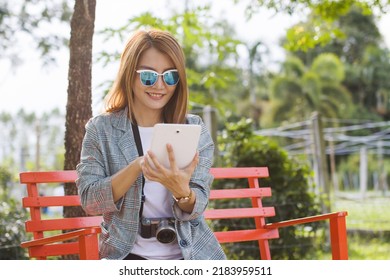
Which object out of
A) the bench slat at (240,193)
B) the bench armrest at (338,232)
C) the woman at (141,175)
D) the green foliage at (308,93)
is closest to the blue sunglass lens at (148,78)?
the woman at (141,175)

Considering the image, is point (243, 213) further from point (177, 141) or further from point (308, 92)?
point (308, 92)

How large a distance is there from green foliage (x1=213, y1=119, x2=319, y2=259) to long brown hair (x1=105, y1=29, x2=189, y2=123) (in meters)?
2.59

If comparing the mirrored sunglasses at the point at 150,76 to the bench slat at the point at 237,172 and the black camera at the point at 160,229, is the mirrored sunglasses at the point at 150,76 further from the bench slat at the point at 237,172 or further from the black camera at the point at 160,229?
the bench slat at the point at 237,172

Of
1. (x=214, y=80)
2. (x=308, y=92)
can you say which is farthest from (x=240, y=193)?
(x=308, y=92)

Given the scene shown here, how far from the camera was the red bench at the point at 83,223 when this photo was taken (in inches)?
85.3

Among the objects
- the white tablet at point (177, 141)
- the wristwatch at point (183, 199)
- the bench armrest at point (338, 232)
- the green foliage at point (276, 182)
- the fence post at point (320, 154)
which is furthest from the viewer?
the fence post at point (320, 154)

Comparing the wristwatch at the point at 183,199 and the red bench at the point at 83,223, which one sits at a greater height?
the wristwatch at the point at 183,199

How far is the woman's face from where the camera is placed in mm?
2281

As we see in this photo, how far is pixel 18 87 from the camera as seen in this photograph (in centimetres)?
797

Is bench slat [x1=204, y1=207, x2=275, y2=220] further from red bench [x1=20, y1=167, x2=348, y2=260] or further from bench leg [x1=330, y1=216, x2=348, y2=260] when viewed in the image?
bench leg [x1=330, y1=216, x2=348, y2=260]

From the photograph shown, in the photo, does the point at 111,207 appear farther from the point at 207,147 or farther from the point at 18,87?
the point at 18,87

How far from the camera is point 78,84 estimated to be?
345cm

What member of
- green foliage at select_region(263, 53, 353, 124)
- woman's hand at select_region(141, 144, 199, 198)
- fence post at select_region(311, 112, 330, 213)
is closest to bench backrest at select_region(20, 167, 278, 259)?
woman's hand at select_region(141, 144, 199, 198)

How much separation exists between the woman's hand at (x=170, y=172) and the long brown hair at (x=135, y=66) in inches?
12.7
